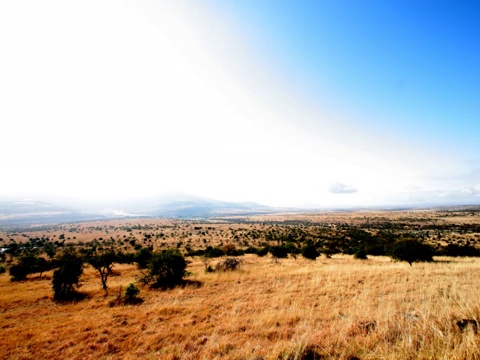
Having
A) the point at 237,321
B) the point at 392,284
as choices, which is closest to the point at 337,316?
the point at 237,321

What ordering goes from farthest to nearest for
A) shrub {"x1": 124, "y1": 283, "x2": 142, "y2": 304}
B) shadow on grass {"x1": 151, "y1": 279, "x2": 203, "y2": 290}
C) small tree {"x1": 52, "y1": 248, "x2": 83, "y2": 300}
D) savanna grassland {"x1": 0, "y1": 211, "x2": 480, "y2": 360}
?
small tree {"x1": 52, "y1": 248, "x2": 83, "y2": 300} → shadow on grass {"x1": 151, "y1": 279, "x2": 203, "y2": 290} → shrub {"x1": 124, "y1": 283, "x2": 142, "y2": 304} → savanna grassland {"x1": 0, "y1": 211, "x2": 480, "y2": 360}

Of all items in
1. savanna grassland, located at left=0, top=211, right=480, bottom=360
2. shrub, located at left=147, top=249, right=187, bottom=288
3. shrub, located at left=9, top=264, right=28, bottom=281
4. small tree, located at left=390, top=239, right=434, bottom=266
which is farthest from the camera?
shrub, located at left=9, top=264, right=28, bottom=281

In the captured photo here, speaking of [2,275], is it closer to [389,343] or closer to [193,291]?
[193,291]

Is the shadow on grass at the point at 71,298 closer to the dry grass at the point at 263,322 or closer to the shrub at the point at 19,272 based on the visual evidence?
the dry grass at the point at 263,322

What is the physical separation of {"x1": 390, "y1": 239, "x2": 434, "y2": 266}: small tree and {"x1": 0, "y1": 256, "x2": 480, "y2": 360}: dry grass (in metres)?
11.1

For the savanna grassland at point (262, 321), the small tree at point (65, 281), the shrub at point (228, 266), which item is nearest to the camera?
the savanna grassland at point (262, 321)

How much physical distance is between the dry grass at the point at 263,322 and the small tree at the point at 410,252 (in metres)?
11.1

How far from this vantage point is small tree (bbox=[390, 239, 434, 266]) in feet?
84.6

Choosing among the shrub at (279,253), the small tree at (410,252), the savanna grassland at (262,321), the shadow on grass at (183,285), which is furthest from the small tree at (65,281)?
the small tree at (410,252)

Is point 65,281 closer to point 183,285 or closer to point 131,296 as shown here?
point 131,296

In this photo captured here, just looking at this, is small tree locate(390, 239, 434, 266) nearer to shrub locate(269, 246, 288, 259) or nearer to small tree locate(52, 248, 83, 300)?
shrub locate(269, 246, 288, 259)

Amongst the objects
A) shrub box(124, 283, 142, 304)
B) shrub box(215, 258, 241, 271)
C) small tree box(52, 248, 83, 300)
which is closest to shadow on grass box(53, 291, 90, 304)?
small tree box(52, 248, 83, 300)

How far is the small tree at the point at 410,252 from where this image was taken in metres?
25.8

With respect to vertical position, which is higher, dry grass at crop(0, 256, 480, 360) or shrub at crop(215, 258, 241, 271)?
dry grass at crop(0, 256, 480, 360)
